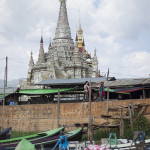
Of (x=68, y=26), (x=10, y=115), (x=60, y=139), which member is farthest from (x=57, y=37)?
(x=60, y=139)

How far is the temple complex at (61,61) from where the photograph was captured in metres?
46.7

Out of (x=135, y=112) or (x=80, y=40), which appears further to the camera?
(x=80, y=40)

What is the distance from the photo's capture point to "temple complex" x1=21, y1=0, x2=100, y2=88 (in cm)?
4666

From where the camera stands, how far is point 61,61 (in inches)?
1932

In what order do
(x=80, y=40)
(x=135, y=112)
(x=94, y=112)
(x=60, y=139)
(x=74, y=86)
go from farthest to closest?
(x=80, y=40), (x=74, y=86), (x=94, y=112), (x=135, y=112), (x=60, y=139)

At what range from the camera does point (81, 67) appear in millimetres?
47844

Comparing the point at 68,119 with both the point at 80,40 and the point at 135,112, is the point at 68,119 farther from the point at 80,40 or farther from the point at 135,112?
the point at 80,40

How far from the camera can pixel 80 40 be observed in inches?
2842

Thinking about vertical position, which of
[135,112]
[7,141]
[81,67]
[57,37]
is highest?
[57,37]

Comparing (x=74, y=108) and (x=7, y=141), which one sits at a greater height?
(x=74, y=108)

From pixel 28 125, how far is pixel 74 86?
19.6 feet

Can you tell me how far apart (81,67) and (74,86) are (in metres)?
20.8

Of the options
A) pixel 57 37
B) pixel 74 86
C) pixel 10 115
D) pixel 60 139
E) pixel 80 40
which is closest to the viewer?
pixel 60 139

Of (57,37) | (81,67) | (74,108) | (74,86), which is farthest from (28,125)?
(57,37)
